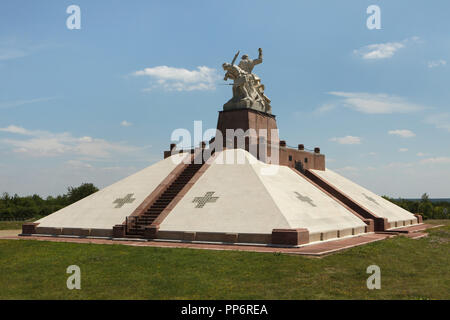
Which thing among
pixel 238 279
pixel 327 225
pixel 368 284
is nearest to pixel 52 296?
pixel 238 279

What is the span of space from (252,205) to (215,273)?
917 centimetres

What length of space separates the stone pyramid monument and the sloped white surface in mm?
212

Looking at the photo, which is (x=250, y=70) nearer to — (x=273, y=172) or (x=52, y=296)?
(x=273, y=172)

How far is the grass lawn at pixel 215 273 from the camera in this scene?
1245cm

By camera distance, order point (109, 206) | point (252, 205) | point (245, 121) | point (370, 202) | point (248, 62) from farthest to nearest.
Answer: point (248, 62) → point (370, 202) → point (245, 121) → point (109, 206) → point (252, 205)

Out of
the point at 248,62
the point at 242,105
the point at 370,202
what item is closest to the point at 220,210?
the point at 242,105

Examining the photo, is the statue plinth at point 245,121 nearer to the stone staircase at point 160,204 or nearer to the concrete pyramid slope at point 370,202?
the stone staircase at point 160,204

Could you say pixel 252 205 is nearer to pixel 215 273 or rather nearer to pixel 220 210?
pixel 220 210

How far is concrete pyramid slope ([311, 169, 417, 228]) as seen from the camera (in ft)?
113

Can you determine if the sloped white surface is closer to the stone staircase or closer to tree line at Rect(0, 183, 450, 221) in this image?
the stone staircase

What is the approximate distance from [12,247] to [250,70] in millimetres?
26392

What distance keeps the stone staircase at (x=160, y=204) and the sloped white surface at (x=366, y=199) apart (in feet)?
45.4

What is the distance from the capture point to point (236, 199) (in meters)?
24.6

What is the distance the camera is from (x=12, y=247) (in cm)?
2145
